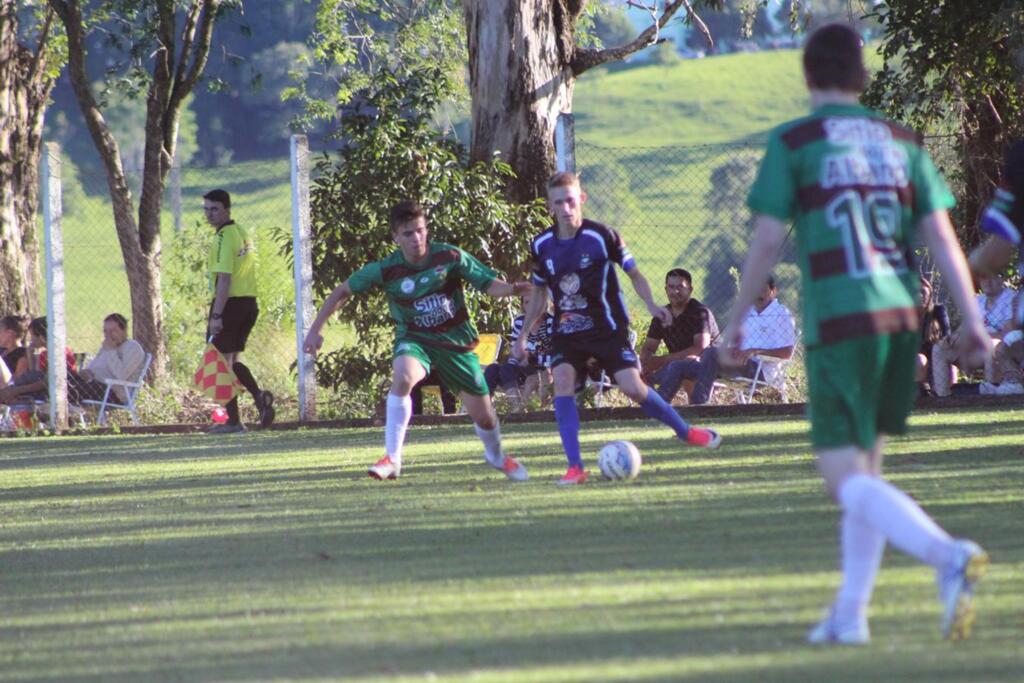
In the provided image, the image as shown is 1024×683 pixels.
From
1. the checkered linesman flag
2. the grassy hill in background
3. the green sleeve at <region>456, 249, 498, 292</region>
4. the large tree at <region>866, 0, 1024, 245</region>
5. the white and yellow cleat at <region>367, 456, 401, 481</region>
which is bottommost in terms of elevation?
the white and yellow cleat at <region>367, 456, 401, 481</region>

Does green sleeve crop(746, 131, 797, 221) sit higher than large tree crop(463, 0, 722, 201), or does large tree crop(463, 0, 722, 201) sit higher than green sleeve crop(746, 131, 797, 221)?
large tree crop(463, 0, 722, 201)

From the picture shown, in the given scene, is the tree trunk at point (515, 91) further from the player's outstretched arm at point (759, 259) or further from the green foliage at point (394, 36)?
the player's outstretched arm at point (759, 259)

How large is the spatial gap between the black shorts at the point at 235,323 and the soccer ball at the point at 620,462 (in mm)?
6085

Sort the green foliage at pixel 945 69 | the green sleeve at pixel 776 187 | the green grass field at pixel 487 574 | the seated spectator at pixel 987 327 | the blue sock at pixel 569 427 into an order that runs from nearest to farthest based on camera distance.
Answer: the green grass field at pixel 487 574
the green sleeve at pixel 776 187
the blue sock at pixel 569 427
the seated spectator at pixel 987 327
the green foliage at pixel 945 69

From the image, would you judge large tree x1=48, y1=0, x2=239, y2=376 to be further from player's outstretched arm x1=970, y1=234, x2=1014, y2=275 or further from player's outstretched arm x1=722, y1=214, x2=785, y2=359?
player's outstretched arm x1=722, y1=214, x2=785, y2=359

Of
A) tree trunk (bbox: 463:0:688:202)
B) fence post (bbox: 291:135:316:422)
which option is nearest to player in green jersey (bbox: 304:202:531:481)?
fence post (bbox: 291:135:316:422)

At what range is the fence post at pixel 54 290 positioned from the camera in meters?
15.1

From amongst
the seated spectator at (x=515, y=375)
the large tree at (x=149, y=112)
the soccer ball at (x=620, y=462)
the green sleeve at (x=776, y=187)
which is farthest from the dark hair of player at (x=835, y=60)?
the large tree at (x=149, y=112)

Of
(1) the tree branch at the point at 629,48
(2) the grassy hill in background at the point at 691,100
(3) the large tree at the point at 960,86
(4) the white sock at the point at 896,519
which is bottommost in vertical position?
(4) the white sock at the point at 896,519

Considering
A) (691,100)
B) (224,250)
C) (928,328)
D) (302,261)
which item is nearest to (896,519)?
(928,328)

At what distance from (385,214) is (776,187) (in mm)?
11377

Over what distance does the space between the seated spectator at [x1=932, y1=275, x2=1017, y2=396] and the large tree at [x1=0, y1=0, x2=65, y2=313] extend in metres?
10.4

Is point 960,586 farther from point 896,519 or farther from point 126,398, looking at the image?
point 126,398

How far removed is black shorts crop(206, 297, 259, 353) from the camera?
14.2 meters
